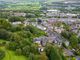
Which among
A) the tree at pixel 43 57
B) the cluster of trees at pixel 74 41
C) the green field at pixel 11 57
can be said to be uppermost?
the tree at pixel 43 57

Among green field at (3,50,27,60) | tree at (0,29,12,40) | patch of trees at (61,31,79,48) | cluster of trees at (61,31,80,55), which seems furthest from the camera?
tree at (0,29,12,40)

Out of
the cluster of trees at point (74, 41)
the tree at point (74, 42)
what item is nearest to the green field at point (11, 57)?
the cluster of trees at point (74, 41)

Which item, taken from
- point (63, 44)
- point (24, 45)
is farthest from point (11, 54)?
point (63, 44)

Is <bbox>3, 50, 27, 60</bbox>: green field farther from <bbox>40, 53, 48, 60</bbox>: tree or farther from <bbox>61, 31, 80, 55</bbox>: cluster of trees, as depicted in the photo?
<bbox>61, 31, 80, 55</bbox>: cluster of trees

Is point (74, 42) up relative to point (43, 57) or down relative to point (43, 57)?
down

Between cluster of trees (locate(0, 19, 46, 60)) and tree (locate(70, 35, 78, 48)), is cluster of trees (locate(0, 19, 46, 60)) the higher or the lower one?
the higher one

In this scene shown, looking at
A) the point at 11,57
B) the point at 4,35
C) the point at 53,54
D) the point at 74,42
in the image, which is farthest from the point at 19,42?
the point at 74,42

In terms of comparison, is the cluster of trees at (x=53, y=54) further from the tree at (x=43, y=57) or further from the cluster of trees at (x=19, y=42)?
the cluster of trees at (x=19, y=42)

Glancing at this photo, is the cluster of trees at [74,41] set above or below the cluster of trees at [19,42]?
below

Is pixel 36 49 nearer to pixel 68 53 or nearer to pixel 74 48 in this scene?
pixel 68 53

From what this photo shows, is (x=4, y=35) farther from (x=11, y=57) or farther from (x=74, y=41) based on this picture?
(x=74, y=41)

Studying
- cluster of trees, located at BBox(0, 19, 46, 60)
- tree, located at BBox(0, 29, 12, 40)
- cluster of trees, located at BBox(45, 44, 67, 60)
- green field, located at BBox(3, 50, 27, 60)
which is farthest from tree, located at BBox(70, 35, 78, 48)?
tree, located at BBox(0, 29, 12, 40)
